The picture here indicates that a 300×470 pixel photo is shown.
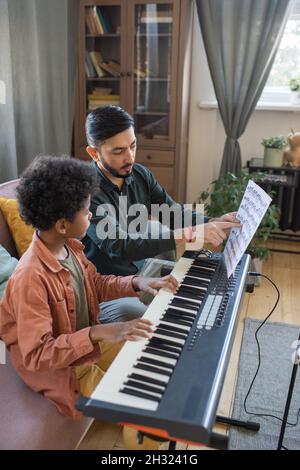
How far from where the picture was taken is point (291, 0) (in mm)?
2943

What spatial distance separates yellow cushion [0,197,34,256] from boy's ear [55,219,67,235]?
1.86ft

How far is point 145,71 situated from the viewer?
127 inches

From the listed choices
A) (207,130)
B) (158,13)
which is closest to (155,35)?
(158,13)

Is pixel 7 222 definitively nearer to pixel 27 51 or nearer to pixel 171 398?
pixel 171 398

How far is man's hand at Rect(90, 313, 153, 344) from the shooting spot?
3.32 feet

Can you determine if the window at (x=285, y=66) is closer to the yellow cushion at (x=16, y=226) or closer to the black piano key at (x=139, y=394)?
the yellow cushion at (x=16, y=226)

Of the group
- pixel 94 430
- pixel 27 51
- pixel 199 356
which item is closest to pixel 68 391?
pixel 199 356

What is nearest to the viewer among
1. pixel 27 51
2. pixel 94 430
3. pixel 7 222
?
pixel 94 430

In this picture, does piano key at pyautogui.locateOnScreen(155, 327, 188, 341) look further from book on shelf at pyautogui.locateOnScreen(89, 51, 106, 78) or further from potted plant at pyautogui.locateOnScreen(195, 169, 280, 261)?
book on shelf at pyautogui.locateOnScreen(89, 51, 106, 78)

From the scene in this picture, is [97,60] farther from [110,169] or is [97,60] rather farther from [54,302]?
[54,302]

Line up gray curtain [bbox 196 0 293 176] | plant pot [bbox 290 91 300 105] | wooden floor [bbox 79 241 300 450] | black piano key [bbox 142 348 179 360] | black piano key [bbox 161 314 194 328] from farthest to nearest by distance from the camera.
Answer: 1. plant pot [bbox 290 91 300 105]
2. gray curtain [bbox 196 0 293 176]
3. wooden floor [bbox 79 241 300 450]
4. black piano key [bbox 161 314 194 328]
5. black piano key [bbox 142 348 179 360]

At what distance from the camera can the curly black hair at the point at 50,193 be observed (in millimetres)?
1101

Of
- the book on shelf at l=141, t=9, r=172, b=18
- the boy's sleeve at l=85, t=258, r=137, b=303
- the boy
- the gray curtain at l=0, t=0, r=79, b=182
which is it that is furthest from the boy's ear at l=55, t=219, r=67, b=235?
the book on shelf at l=141, t=9, r=172, b=18

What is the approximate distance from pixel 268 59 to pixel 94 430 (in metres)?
2.63
